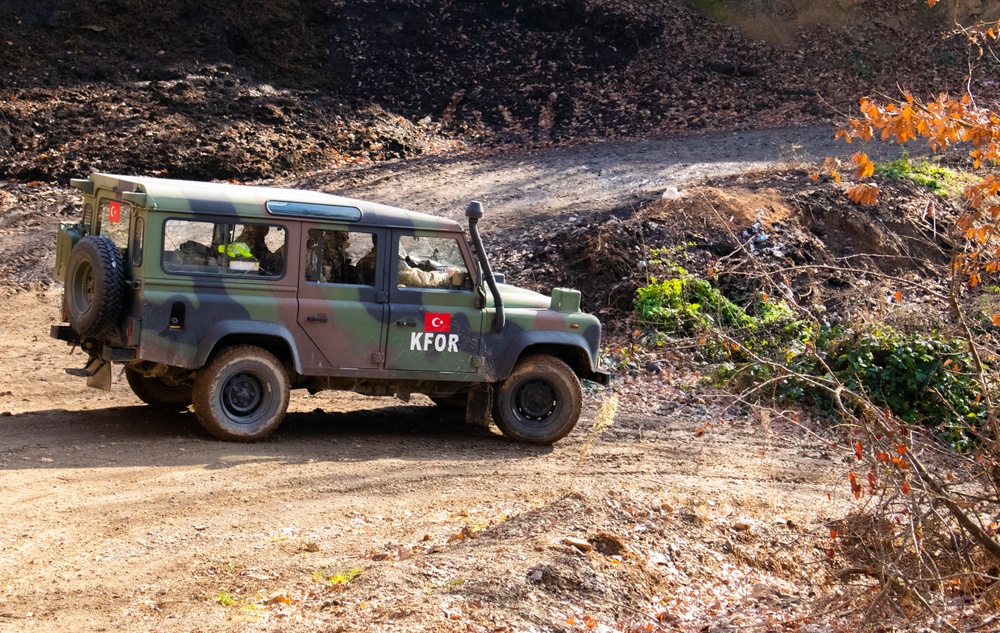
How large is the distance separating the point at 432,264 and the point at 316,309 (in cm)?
105

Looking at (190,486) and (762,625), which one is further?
(190,486)

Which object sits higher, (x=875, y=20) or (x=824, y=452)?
(x=875, y=20)

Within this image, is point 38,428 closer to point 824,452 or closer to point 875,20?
point 824,452

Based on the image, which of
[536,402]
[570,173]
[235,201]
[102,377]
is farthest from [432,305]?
[570,173]

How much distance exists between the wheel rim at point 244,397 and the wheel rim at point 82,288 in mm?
1222

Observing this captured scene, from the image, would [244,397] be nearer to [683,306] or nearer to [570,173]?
[683,306]

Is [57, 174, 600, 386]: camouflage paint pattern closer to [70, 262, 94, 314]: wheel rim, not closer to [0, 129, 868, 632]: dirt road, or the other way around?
[70, 262, 94, 314]: wheel rim

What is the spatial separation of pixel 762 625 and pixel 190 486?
3.91 meters

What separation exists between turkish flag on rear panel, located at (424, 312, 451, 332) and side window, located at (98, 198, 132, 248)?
243cm

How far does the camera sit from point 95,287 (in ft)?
26.9

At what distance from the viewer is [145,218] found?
27.0 feet

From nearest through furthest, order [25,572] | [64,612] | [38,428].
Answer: [64,612]
[25,572]
[38,428]

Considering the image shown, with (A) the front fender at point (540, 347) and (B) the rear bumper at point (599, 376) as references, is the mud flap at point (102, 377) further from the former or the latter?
(B) the rear bumper at point (599, 376)

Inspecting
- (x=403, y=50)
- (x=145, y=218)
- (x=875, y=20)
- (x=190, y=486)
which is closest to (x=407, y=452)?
(x=190, y=486)
